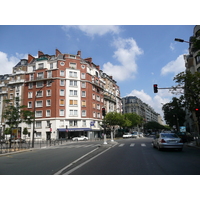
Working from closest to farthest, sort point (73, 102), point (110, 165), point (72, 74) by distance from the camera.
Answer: point (110, 165), point (73, 102), point (72, 74)

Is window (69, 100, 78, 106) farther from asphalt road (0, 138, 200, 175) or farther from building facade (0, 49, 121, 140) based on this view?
asphalt road (0, 138, 200, 175)

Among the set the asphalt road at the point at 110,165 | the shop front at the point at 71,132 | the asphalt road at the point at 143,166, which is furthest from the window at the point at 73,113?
the asphalt road at the point at 143,166

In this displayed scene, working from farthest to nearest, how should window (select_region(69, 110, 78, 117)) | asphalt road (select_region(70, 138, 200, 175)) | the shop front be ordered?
window (select_region(69, 110, 78, 117)), the shop front, asphalt road (select_region(70, 138, 200, 175))

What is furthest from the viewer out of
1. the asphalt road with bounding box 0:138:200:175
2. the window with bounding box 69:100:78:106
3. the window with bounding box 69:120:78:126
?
the window with bounding box 69:100:78:106

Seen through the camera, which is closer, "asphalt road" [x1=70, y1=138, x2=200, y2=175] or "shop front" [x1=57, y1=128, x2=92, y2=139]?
"asphalt road" [x1=70, y1=138, x2=200, y2=175]

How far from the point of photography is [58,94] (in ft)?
171

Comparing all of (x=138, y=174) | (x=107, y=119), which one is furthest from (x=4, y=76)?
(x=138, y=174)

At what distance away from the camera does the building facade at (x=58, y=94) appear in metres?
A: 51.2

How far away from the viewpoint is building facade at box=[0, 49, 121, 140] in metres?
51.2

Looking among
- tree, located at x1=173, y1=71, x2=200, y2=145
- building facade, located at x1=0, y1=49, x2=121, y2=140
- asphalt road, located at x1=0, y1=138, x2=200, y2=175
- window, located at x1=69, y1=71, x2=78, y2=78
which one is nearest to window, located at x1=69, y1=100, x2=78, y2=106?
building facade, located at x1=0, y1=49, x2=121, y2=140

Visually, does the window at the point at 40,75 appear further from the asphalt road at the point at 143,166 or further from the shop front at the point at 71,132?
the asphalt road at the point at 143,166

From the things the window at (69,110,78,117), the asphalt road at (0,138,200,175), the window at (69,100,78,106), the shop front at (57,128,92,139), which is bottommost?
the asphalt road at (0,138,200,175)

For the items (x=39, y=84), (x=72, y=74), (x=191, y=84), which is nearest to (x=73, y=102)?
(x=72, y=74)

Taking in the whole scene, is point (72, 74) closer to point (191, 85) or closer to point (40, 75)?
point (40, 75)
